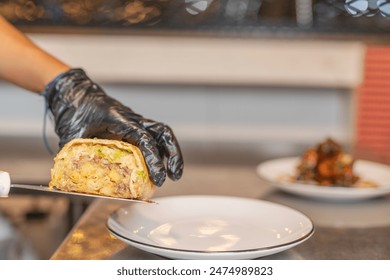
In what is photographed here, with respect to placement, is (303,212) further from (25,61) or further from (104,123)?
(25,61)

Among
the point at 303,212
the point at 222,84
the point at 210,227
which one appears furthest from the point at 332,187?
the point at 222,84

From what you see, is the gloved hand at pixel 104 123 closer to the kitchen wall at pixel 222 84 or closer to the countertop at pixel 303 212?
the countertop at pixel 303 212

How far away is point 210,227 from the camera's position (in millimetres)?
1159

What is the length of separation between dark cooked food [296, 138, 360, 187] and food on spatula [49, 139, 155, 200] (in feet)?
2.17

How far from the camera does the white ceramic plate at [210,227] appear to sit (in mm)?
968

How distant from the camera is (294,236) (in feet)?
3.39

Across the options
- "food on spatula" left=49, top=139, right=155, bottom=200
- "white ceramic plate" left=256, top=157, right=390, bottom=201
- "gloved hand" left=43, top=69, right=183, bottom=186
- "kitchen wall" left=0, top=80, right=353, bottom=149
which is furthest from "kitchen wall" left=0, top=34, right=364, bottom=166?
"food on spatula" left=49, top=139, right=155, bottom=200

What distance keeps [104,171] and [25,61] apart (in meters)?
0.39

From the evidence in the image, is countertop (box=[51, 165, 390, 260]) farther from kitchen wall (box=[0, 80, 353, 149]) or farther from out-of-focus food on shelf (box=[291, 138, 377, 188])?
kitchen wall (box=[0, 80, 353, 149])

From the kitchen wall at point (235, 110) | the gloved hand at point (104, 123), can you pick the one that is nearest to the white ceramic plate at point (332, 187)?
the gloved hand at point (104, 123)

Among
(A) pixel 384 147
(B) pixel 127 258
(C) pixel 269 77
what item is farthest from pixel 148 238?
(A) pixel 384 147

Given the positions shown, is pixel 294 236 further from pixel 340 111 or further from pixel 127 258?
pixel 340 111

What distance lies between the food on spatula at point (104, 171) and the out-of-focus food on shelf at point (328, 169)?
0.66 m

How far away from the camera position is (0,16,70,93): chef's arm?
48.6 inches
